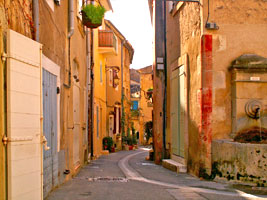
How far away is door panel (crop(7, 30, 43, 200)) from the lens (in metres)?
4.63

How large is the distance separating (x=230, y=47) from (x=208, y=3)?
1166 mm

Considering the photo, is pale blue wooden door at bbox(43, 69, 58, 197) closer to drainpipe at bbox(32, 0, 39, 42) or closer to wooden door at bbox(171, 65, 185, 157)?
drainpipe at bbox(32, 0, 39, 42)

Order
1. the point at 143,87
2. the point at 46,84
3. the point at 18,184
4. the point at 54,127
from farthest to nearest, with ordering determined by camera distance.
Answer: the point at 143,87 < the point at 54,127 < the point at 46,84 < the point at 18,184

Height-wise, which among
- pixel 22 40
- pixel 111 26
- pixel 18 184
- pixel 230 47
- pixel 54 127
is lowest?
pixel 18 184

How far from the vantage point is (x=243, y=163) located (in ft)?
26.6

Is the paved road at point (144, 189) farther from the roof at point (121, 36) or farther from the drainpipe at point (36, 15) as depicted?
the roof at point (121, 36)

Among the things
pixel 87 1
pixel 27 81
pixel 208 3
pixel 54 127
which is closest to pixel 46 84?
pixel 54 127

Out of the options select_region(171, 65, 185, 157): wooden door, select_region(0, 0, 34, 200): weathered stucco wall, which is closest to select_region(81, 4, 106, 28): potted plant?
select_region(171, 65, 185, 157): wooden door

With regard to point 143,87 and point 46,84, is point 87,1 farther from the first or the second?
point 143,87

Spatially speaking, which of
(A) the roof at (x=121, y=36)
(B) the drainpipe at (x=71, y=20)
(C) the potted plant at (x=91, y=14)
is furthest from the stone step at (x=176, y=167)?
(A) the roof at (x=121, y=36)

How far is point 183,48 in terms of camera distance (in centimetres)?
1155

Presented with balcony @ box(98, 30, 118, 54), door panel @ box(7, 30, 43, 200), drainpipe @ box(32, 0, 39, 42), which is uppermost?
balcony @ box(98, 30, 118, 54)

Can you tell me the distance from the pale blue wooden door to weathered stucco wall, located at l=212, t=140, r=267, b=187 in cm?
353

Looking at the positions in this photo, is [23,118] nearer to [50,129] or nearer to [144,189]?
[50,129]
